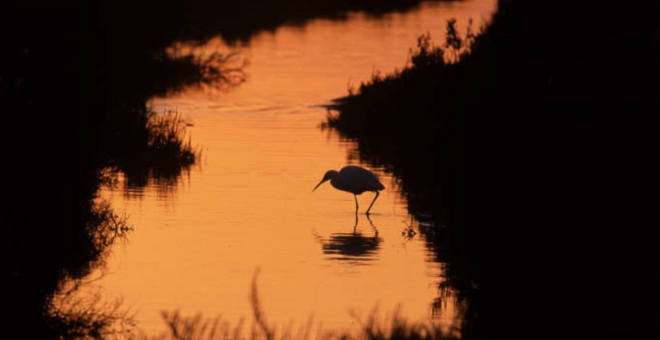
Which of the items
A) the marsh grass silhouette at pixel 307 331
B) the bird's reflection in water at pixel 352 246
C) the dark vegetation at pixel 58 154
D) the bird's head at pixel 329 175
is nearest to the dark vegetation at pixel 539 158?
the marsh grass silhouette at pixel 307 331

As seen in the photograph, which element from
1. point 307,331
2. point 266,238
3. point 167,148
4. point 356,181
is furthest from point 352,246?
point 167,148

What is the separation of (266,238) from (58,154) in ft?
12.3

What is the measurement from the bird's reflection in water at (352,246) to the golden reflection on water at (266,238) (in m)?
0.02

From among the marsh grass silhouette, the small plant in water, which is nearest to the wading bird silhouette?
the small plant in water

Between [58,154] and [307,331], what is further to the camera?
[58,154]

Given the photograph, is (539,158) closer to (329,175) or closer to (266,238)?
(329,175)

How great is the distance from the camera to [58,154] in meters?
16.8

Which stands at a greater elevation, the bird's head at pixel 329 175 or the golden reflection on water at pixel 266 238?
the bird's head at pixel 329 175

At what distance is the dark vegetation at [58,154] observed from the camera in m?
13.1

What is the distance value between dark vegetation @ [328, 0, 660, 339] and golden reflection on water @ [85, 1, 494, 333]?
0.61 m

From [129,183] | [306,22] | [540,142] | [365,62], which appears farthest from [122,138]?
[306,22]

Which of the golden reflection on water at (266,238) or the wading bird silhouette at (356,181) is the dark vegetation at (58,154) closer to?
the golden reflection on water at (266,238)

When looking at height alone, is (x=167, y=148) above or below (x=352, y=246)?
above

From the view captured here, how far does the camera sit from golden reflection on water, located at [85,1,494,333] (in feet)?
52.3
